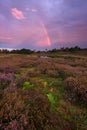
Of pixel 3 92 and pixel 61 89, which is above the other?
pixel 3 92

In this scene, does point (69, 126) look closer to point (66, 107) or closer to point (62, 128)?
point (62, 128)

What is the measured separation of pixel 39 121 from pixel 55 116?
2.26 ft

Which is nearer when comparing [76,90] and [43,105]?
[43,105]

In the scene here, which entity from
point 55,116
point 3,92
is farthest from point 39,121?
point 3,92

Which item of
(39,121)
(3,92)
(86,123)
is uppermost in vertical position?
(3,92)

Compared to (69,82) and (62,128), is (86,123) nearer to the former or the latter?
(62,128)

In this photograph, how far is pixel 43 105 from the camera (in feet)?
17.3

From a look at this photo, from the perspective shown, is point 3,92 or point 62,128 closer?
point 62,128

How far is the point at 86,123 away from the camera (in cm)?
541

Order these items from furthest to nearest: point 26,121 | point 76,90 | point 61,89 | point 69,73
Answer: point 69,73
point 61,89
point 76,90
point 26,121

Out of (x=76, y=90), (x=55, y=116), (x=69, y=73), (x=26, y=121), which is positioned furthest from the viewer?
(x=69, y=73)

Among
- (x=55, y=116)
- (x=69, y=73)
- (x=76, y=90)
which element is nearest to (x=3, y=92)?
(x=55, y=116)

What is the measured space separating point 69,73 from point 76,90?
3609mm

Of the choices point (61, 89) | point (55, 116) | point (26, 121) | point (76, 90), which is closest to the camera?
point (26, 121)
